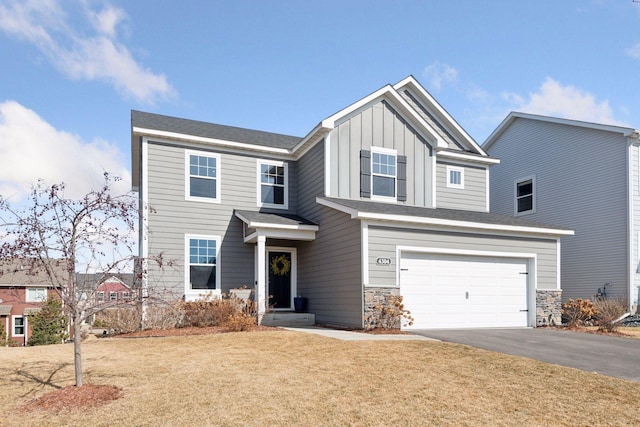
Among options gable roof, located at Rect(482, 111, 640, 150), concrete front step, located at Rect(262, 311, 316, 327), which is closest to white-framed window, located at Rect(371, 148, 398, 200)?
concrete front step, located at Rect(262, 311, 316, 327)

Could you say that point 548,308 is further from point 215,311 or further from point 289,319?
point 215,311

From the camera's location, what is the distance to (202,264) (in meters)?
16.8

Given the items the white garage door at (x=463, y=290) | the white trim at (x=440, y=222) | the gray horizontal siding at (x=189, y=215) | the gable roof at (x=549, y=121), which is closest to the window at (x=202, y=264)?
the gray horizontal siding at (x=189, y=215)

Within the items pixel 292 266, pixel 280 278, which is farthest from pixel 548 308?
pixel 280 278

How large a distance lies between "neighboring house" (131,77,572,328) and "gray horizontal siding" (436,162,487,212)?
0.36 meters

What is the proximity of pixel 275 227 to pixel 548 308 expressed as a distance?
8.64m

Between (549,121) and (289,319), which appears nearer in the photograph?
(289,319)

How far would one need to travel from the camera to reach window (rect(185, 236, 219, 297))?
54.4 ft

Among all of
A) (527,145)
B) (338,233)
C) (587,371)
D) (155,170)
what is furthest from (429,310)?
(527,145)

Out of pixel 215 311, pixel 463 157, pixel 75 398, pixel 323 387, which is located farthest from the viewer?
pixel 463 157

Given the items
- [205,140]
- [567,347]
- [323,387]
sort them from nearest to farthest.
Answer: [323,387], [567,347], [205,140]

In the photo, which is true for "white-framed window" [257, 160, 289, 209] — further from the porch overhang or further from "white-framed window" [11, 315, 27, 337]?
"white-framed window" [11, 315, 27, 337]

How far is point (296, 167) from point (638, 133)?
12.3 meters

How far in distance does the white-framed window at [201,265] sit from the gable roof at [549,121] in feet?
48.9
